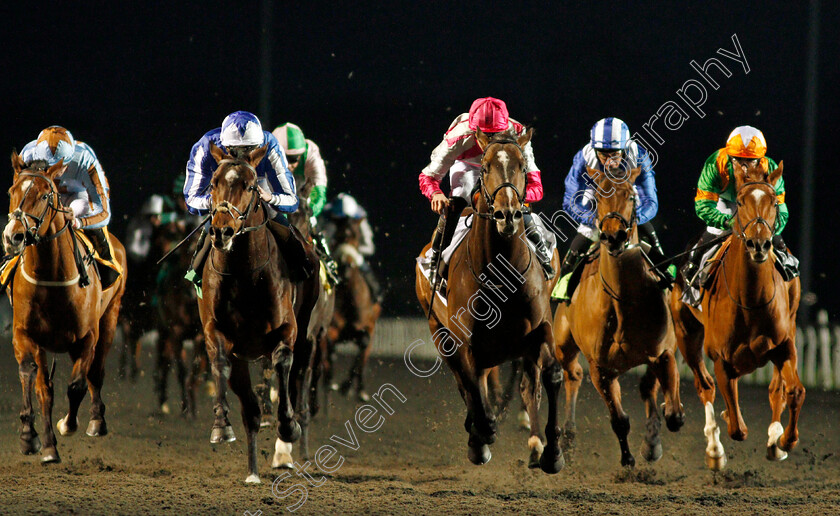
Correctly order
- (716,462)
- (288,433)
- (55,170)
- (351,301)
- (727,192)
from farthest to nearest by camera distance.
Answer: (351,301), (727,192), (716,462), (55,170), (288,433)

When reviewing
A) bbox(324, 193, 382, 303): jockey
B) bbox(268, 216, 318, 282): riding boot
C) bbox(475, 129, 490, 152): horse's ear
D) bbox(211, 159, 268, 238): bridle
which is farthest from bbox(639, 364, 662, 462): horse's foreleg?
bbox(324, 193, 382, 303): jockey

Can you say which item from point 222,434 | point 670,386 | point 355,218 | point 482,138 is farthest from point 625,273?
point 355,218

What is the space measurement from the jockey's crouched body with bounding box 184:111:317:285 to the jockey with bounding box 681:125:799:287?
8.96 feet

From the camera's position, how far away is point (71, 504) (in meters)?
6.06

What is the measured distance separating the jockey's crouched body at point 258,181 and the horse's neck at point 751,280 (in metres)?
2.79

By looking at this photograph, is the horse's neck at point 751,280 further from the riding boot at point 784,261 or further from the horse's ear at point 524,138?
the horse's ear at point 524,138

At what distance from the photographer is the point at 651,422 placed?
6727 millimetres

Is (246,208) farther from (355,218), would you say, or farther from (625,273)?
(355,218)

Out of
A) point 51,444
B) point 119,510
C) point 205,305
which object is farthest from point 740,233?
point 51,444

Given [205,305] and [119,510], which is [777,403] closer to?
[205,305]

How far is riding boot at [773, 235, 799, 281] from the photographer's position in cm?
661

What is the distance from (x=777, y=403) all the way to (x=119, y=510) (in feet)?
13.6

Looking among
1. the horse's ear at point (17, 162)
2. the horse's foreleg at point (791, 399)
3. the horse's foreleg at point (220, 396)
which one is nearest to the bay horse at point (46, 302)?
the horse's ear at point (17, 162)

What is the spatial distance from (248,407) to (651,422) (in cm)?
268
